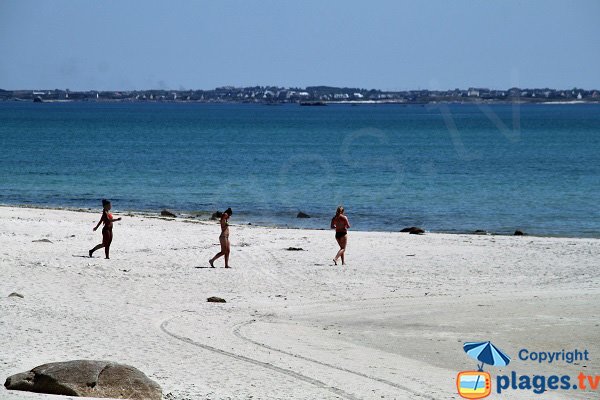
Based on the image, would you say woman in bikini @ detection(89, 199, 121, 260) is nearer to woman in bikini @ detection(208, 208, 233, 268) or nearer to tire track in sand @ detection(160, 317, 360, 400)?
woman in bikini @ detection(208, 208, 233, 268)

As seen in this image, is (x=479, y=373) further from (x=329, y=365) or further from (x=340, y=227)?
(x=340, y=227)

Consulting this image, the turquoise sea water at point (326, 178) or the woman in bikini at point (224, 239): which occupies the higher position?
the woman in bikini at point (224, 239)

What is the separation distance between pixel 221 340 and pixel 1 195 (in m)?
33.1

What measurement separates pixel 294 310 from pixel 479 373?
198 inches

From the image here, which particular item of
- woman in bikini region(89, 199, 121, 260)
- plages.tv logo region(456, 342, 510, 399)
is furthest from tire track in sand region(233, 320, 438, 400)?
woman in bikini region(89, 199, 121, 260)

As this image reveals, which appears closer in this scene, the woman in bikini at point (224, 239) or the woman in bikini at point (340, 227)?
the woman in bikini at point (224, 239)

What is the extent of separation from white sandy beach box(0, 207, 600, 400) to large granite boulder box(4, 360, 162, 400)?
0.27 m

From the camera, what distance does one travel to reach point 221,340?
1441cm

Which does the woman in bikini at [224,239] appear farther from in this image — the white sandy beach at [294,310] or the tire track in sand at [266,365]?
the tire track in sand at [266,365]

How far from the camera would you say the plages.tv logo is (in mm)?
12062

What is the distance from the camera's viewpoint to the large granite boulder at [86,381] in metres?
10.5

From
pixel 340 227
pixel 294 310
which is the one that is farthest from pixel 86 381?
pixel 340 227

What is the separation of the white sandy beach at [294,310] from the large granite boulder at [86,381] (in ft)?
0.87

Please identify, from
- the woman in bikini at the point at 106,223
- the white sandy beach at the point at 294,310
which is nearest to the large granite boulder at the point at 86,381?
the white sandy beach at the point at 294,310
